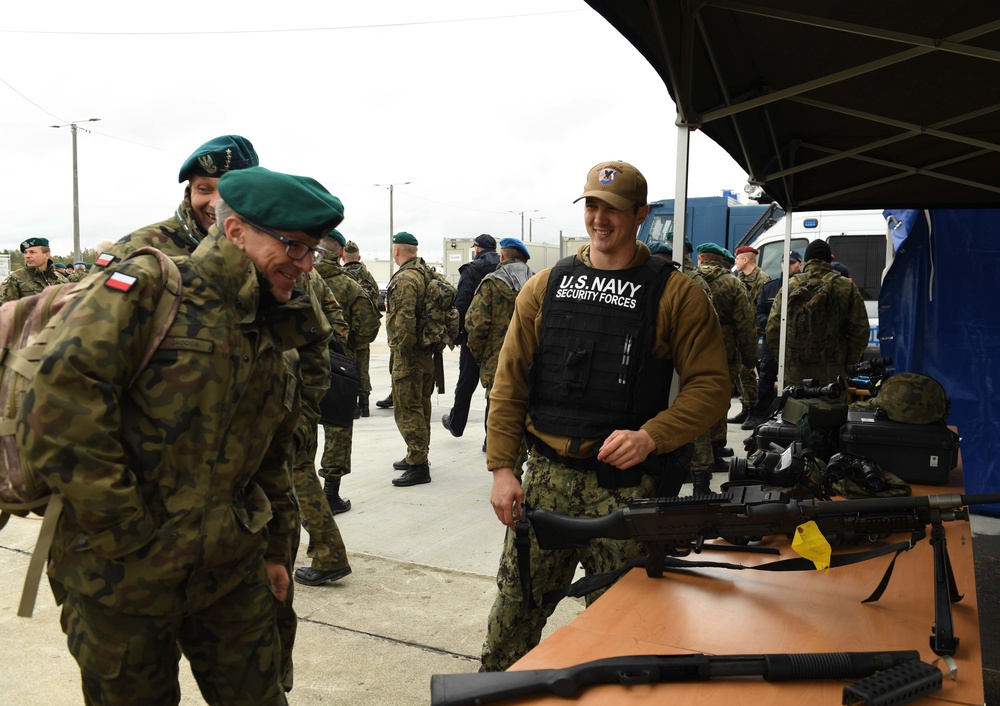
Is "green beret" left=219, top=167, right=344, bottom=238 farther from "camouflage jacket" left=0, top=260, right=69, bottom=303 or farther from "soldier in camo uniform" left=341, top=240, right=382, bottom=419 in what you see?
"camouflage jacket" left=0, top=260, right=69, bottom=303

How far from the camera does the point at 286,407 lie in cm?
195

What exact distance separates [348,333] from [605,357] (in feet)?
12.0

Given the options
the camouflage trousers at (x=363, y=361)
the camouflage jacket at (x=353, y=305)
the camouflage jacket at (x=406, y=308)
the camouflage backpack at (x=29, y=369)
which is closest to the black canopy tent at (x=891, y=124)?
the camouflage backpack at (x=29, y=369)

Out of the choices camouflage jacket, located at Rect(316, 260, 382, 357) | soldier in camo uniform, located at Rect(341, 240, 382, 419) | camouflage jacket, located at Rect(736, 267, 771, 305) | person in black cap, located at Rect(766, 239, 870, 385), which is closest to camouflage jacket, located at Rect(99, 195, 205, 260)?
camouflage jacket, located at Rect(316, 260, 382, 357)

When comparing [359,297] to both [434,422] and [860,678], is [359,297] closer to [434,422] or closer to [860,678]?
[434,422]

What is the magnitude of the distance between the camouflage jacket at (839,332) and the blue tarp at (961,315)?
0.84m

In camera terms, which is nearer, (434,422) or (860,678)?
(860,678)

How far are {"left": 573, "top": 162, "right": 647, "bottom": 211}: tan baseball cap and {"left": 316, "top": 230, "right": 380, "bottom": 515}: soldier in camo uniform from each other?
9.15ft

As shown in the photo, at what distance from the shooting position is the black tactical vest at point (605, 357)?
7.95 feet

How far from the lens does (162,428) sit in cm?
168

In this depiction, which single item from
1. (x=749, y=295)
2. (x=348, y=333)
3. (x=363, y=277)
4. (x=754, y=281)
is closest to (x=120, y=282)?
(x=348, y=333)

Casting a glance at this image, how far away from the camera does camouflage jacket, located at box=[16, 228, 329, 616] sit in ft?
5.11

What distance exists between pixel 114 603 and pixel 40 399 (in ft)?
1.52

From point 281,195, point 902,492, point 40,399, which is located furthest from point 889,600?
point 40,399
